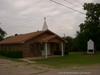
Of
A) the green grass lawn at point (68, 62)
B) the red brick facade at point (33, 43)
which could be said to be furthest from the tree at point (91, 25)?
the green grass lawn at point (68, 62)

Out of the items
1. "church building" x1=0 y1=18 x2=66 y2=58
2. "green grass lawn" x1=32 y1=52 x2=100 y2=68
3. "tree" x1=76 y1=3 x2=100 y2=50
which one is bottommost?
"green grass lawn" x1=32 y1=52 x2=100 y2=68

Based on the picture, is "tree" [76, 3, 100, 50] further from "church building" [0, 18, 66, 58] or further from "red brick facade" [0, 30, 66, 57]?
"red brick facade" [0, 30, 66, 57]

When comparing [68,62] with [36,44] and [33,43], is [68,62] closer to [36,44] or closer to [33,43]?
[33,43]

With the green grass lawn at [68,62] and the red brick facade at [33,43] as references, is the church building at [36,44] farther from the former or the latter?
the green grass lawn at [68,62]

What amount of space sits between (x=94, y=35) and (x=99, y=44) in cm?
396

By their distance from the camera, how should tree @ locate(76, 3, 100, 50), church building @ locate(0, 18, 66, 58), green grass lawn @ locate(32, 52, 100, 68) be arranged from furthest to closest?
tree @ locate(76, 3, 100, 50) → church building @ locate(0, 18, 66, 58) → green grass lawn @ locate(32, 52, 100, 68)

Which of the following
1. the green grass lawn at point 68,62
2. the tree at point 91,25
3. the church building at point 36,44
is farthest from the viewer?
the tree at point 91,25

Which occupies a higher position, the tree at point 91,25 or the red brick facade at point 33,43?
the tree at point 91,25

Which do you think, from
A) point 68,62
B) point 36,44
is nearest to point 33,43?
point 36,44

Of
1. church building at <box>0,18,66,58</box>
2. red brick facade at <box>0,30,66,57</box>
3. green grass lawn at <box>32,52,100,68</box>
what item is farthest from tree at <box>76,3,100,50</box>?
green grass lawn at <box>32,52,100,68</box>

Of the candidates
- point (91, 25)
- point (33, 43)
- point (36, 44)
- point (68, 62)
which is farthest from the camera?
point (91, 25)

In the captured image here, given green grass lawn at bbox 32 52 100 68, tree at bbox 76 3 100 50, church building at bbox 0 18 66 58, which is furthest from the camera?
tree at bbox 76 3 100 50

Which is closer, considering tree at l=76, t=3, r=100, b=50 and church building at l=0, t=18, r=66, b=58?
church building at l=0, t=18, r=66, b=58

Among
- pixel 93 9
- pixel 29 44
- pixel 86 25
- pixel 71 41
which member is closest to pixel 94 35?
pixel 86 25
